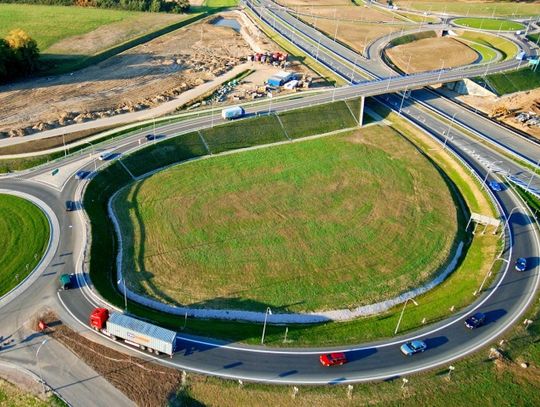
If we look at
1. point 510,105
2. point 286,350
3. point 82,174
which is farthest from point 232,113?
point 510,105

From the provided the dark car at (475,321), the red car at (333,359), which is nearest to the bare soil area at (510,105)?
the dark car at (475,321)

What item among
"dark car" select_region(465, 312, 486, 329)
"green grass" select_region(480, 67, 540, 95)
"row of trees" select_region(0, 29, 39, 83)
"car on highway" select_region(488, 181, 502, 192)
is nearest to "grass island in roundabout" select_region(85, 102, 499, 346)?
"car on highway" select_region(488, 181, 502, 192)

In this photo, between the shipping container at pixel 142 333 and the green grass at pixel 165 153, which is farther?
the green grass at pixel 165 153

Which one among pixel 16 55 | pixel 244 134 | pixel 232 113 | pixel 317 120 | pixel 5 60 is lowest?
pixel 317 120

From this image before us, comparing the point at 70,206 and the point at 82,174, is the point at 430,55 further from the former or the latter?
the point at 70,206

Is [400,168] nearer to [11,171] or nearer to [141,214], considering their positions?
[141,214]

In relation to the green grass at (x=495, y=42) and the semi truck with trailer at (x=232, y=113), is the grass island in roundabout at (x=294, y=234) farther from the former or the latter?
the green grass at (x=495, y=42)
